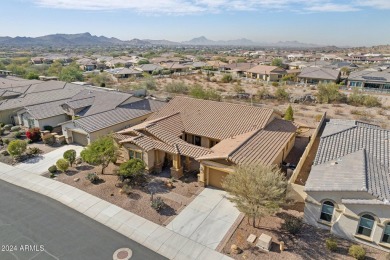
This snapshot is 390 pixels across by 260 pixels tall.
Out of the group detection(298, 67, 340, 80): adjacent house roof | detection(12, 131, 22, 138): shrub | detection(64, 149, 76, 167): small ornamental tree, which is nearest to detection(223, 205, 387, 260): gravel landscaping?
detection(64, 149, 76, 167): small ornamental tree

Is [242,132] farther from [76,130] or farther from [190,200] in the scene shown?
[76,130]

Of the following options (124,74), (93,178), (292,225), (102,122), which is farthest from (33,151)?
(124,74)

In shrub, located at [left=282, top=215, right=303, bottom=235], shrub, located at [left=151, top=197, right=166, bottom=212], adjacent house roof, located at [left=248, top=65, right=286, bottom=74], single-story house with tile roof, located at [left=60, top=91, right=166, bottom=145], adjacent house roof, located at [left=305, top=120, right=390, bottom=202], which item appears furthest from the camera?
adjacent house roof, located at [left=248, top=65, right=286, bottom=74]

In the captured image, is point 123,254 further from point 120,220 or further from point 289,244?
point 289,244

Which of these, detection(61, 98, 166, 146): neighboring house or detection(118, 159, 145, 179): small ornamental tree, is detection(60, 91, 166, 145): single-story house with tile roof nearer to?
detection(61, 98, 166, 146): neighboring house

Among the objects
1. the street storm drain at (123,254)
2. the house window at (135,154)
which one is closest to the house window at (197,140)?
the house window at (135,154)

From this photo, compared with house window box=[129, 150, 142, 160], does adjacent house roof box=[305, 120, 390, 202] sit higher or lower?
higher

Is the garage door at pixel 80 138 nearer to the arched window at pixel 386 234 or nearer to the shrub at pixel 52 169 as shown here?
the shrub at pixel 52 169
